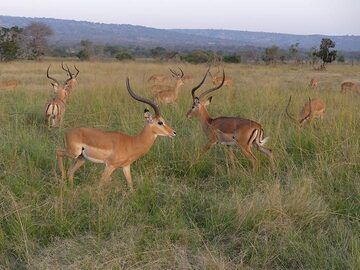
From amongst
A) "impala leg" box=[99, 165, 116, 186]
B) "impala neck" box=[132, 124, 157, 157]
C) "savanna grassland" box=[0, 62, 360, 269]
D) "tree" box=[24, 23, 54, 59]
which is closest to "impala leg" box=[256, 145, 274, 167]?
"savanna grassland" box=[0, 62, 360, 269]

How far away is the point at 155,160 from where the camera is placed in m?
5.69

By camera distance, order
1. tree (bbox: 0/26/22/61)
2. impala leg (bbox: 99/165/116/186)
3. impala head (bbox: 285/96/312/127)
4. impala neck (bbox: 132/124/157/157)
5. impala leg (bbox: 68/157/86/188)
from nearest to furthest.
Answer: impala leg (bbox: 99/165/116/186), impala leg (bbox: 68/157/86/188), impala neck (bbox: 132/124/157/157), impala head (bbox: 285/96/312/127), tree (bbox: 0/26/22/61)

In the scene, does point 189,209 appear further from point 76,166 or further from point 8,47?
point 8,47

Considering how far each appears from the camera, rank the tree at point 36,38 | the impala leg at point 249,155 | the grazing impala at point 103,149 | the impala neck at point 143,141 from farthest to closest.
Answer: the tree at point 36,38
the impala leg at point 249,155
the impala neck at point 143,141
the grazing impala at point 103,149

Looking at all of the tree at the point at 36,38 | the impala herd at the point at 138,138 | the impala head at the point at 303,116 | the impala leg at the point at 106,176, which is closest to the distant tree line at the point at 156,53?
the tree at the point at 36,38

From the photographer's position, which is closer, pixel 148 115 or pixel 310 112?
pixel 148 115

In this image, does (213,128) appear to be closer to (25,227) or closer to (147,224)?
(147,224)

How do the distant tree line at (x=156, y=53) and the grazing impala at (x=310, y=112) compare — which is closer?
the grazing impala at (x=310, y=112)

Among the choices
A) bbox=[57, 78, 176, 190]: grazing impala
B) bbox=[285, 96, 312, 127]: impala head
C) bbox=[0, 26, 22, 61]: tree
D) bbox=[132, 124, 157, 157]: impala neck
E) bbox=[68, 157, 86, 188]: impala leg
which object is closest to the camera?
bbox=[57, 78, 176, 190]: grazing impala

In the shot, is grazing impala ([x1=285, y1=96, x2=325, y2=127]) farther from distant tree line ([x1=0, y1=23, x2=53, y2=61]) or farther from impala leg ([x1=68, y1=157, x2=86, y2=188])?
distant tree line ([x1=0, y1=23, x2=53, y2=61])

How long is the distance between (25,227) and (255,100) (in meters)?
6.74

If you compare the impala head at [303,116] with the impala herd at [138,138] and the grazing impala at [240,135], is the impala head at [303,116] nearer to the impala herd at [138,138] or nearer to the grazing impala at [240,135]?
the impala herd at [138,138]

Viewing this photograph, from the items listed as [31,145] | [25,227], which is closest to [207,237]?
[25,227]

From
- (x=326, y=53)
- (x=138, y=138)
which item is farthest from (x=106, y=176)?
(x=326, y=53)
